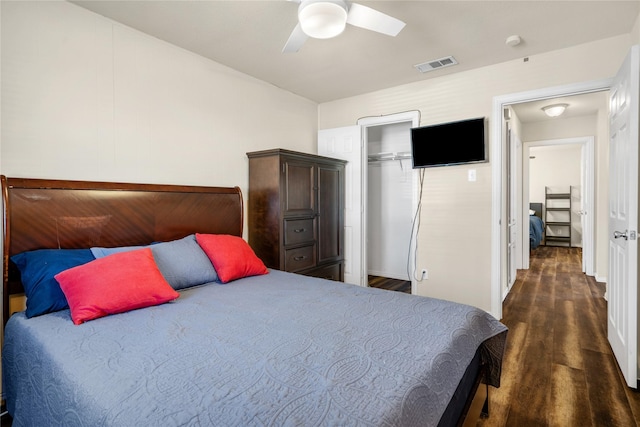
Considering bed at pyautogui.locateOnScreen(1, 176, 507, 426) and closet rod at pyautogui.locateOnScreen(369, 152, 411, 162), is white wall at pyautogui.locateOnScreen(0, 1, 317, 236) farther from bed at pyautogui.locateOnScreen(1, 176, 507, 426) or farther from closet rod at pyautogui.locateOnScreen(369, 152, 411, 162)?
closet rod at pyautogui.locateOnScreen(369, 152, 411, 162)

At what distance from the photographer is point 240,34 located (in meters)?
2.62

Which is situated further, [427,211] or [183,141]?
[427,211]

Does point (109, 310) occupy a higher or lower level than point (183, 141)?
lower

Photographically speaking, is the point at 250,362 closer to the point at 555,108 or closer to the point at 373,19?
the point at 373,19

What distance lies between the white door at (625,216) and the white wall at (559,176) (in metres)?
6.22

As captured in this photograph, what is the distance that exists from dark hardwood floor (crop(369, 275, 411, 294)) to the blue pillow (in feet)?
11.5

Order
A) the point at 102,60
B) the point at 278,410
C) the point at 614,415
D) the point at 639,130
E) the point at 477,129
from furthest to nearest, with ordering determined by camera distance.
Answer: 1. the point at 477,129
2. the point at 102,60
3. the point at 639,130
4. the point at 614,415
5. the point at 278,410

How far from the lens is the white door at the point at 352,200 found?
412cm

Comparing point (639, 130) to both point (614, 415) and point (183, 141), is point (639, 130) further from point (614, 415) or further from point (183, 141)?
point (183, 141)

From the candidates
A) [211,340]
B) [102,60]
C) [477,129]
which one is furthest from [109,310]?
[477,129]

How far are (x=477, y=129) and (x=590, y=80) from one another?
3.01 ft

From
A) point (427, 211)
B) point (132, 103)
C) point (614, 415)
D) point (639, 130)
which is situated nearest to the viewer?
point (614, 415)

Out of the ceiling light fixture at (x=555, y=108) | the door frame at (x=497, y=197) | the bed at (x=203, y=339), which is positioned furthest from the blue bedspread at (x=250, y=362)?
the ceiling light fixture at (x=555, y=108)

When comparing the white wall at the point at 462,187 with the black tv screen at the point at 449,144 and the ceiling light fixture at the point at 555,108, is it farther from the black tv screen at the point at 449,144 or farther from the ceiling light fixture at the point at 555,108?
the ceiling light fixture at the point at 555,108
